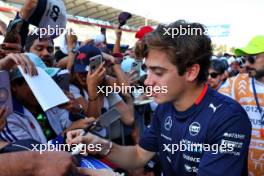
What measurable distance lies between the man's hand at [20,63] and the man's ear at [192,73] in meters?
0.88

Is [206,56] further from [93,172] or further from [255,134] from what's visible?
[255,134]

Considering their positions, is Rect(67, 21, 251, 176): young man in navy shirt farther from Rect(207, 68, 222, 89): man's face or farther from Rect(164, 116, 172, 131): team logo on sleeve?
Rect(207, 68, 222, 89): man's face

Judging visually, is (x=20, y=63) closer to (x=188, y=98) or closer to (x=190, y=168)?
(x=188, y=98)

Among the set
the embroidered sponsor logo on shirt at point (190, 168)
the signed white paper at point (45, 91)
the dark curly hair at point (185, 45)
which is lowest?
the embroidered sponsor logo on shirt at point (190, 168)

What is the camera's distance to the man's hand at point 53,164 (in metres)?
1.04

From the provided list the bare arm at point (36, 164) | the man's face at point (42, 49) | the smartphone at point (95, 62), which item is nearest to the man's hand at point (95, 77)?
the smartphone at point (95, 62)

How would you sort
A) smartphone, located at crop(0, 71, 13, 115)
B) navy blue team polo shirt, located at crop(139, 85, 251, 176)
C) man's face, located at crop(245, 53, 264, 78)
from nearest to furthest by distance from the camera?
navy blue team polo shirt, located at crop(139, 85, 251, 176) → smartphone, located at crop(0, 71, 13, 115) → man's face, located at crop(245, 53, 264, 78)

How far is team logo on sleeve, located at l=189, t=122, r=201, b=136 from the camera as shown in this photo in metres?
1.64

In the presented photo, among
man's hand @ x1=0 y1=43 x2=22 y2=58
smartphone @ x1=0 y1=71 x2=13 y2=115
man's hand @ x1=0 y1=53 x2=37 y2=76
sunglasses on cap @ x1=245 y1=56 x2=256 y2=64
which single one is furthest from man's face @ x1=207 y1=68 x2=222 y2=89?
smartphone @ x1=0 y1=71 x2=13 y2=115

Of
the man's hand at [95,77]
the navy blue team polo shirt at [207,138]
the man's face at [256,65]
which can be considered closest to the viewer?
the navy blue team polo shirt at [207,138]

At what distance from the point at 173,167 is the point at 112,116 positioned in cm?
46

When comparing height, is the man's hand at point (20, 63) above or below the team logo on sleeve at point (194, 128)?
above

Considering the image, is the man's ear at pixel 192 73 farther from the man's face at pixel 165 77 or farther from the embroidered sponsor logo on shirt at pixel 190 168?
the embroidered sponsor logo on shirt at pixel 190 168

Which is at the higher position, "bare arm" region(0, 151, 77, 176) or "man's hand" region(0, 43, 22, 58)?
"man's hand" region(0, 43, 22, 58)
